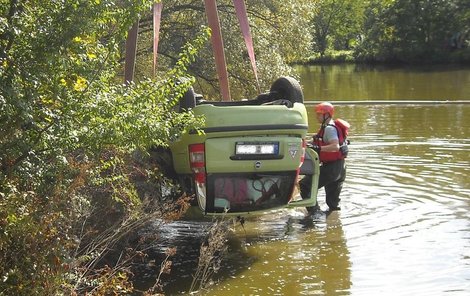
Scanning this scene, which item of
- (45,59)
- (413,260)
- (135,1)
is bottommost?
(413,260)

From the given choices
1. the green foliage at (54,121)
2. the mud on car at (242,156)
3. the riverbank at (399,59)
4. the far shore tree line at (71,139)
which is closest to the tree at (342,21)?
the riverbank at (399,59)

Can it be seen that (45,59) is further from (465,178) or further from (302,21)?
(302,21)

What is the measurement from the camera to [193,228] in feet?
33.8

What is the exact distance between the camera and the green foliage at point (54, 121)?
5438 mm

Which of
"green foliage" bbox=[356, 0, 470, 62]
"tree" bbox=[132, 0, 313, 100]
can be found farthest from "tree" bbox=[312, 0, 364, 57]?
"tree" bbox=[132, 0, 313, 100]

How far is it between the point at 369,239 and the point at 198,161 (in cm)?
249

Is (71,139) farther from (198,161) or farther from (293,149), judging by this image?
(293,149)

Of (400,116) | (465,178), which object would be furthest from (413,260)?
(400,116)

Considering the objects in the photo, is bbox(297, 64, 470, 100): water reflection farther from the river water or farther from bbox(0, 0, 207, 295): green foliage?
bbox(0, 0, 207, 295): green foliage

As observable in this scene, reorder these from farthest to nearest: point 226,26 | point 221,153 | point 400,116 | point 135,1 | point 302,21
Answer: point 400,116
point 302,21
point 226,26
point 221,153
point 135,1

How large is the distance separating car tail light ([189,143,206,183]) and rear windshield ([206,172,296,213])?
0.10 m

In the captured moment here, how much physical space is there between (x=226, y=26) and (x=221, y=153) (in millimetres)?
10300

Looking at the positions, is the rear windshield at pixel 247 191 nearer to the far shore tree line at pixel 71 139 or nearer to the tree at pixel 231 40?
the far shore tree line at pixel 71 139

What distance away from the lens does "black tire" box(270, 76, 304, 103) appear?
33.2ft
